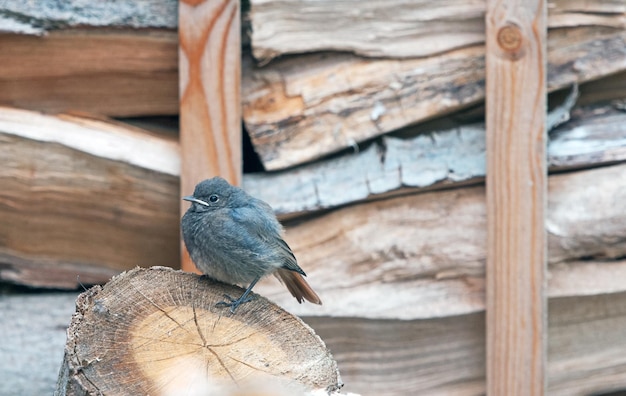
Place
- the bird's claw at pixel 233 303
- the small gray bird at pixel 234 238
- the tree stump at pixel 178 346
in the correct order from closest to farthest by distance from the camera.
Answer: the tree stump at pixel 178 346, the bird's claw at pixel 233 303, the small gray bird at pixel 234 238

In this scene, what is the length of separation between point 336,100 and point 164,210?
0.94 meters

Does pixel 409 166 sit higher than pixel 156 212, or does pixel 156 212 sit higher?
pixel 409 166

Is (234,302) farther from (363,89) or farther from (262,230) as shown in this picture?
(363,89)

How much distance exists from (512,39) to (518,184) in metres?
0.64

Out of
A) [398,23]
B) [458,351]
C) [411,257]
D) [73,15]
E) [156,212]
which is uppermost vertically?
[73,15]

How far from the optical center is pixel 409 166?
155 inches

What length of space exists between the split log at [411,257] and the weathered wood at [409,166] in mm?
75

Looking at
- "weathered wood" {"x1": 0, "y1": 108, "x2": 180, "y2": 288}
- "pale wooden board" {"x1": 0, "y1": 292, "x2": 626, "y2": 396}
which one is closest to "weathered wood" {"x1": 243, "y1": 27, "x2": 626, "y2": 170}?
"weathered wood" {"x1": 0, "y1": 108, "x2": 180, "y2": 288}

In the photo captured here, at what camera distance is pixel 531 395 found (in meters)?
3.84

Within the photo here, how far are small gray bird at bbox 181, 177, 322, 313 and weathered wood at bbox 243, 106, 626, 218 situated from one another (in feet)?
1.35

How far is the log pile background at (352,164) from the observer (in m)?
3.88

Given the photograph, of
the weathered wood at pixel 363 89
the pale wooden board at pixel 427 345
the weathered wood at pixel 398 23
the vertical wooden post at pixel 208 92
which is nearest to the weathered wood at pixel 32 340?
the pale wooden board at pixel 427 345

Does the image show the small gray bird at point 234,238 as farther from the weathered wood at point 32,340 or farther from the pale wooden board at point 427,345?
the weathered wood at point 32,340

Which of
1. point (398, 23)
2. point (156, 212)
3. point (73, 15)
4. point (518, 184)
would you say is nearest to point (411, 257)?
point (518, 184)
